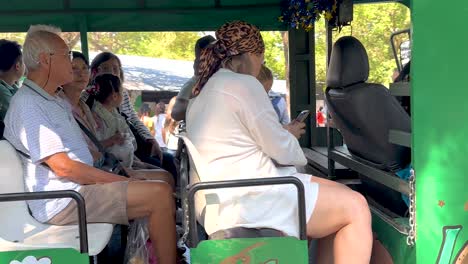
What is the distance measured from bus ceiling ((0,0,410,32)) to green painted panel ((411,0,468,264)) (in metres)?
3.12

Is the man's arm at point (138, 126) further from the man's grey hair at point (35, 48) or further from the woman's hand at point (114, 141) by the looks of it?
the man's grey hair at point (35, 48)

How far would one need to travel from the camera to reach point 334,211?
8.24ft

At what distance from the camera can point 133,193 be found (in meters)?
2.73

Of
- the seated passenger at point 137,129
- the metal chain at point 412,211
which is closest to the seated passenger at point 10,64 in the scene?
the seated passenger at point 137,129

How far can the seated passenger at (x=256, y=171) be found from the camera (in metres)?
2.44

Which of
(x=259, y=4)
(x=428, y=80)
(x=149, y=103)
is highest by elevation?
(x=259, y=4)

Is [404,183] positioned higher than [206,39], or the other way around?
[206,39]

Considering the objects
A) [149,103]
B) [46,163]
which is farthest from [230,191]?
[149,103]

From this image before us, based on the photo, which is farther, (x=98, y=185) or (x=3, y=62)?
(x=3, y=62)

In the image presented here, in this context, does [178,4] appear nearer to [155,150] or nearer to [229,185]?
[155,150]

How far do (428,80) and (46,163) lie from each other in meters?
1.76

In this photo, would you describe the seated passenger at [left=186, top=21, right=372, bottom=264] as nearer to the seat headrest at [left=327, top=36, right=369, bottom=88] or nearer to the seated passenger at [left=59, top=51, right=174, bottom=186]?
the seat headrest at [left=327, top=36, right=369, bottom=88]

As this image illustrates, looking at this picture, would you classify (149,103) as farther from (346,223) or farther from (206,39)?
(346,223)

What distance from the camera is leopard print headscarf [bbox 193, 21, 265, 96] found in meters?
2.65
